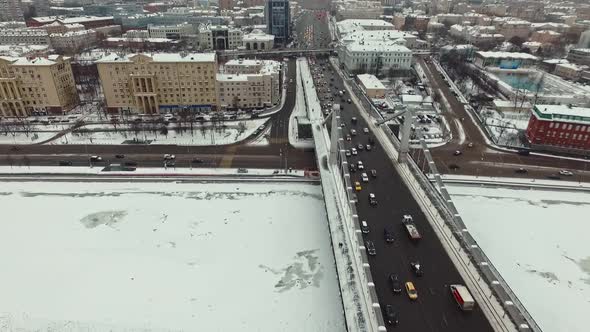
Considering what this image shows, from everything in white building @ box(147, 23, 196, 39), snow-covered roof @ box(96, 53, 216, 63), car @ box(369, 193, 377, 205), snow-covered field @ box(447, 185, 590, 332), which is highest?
snow-covered roof @ box(96, 53, 216, 63)

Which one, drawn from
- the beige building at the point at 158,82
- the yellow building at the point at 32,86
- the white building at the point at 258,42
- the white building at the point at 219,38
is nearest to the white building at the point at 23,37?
the white building at the point at 219,38

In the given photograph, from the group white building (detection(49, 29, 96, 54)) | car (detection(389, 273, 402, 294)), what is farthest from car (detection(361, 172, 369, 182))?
white building (detection(49, 29, 96, 54))

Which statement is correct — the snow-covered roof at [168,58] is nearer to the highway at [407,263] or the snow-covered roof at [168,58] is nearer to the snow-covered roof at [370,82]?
the snow-covered roof at [370,82]

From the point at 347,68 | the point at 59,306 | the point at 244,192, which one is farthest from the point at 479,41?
the point at 59,306

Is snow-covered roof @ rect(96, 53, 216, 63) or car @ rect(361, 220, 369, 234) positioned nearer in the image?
car @ rect(361, 220, 369, 234)

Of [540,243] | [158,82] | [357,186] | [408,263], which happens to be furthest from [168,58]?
[540,243]

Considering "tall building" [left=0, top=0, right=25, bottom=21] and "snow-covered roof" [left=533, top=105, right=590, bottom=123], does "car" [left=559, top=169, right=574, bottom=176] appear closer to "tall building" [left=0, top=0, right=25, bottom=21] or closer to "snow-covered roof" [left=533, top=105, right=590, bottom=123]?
"snow-covered roof" [left=533, top=105, right=590, bottom=123]

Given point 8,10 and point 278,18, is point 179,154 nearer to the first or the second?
point 278,18
